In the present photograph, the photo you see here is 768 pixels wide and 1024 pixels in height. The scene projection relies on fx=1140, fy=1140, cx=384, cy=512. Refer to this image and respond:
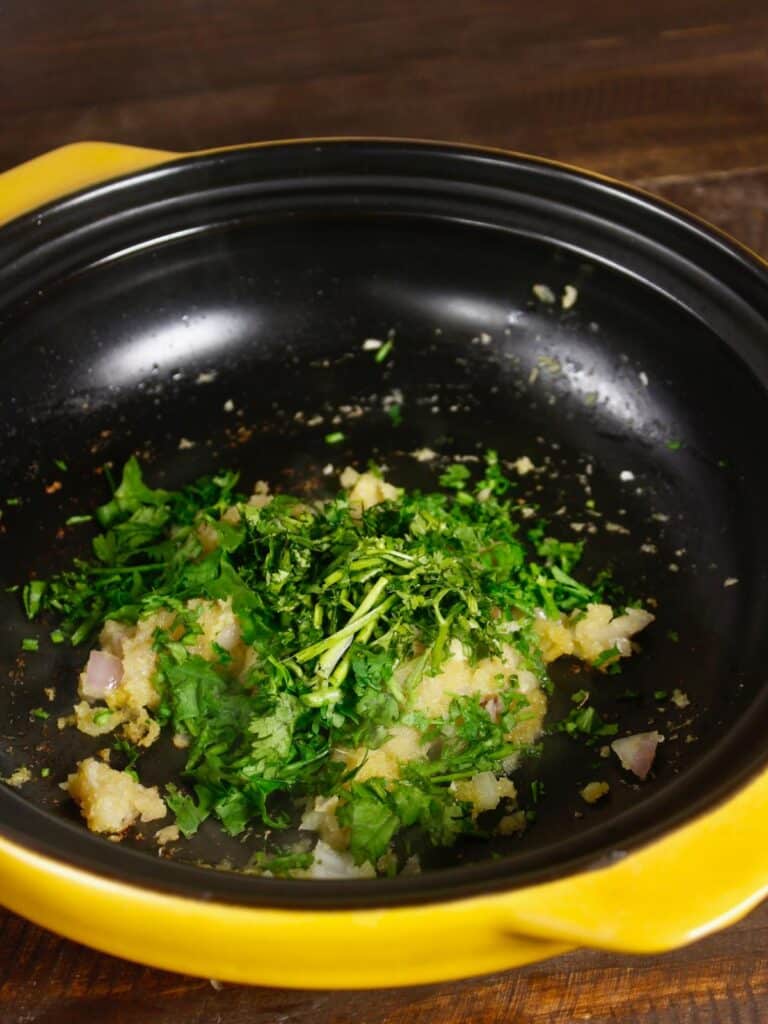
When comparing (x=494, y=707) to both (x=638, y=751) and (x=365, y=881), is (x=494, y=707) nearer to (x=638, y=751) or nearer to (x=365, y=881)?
(x=638, y=751)

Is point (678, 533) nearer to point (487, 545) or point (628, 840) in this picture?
point (487, 545)

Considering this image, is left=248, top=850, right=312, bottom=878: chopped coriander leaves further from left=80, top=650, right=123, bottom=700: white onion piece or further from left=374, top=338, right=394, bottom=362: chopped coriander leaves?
left=374, top=338, right=394, bottom=362: chopped coriander leaves

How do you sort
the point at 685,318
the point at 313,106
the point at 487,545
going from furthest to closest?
the point at 313,106
the point at 685,318
the point at 487,545

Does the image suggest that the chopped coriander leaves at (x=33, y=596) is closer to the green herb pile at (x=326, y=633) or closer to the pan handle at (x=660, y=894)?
the green herb pile at (x=326, y=633)

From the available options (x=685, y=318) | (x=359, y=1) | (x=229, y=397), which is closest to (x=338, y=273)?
(x=229, y=397)

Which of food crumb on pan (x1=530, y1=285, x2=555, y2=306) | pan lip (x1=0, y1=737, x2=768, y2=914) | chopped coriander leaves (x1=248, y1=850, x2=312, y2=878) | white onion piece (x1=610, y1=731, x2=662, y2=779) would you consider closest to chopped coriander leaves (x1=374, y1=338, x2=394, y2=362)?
food crumb on pan (x1=530, y1=285, x2=555, y2=306)

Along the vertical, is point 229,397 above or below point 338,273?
below

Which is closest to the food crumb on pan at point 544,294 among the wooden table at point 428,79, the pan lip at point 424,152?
the pan lip at point 424,152
